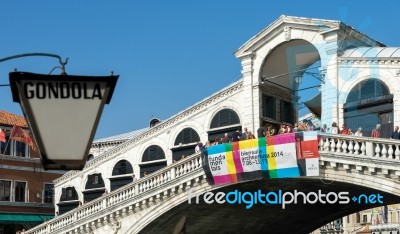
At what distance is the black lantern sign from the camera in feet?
13.4

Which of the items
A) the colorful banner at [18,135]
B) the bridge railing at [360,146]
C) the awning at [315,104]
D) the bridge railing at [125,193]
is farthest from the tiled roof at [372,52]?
the colorful banner at [18,135]

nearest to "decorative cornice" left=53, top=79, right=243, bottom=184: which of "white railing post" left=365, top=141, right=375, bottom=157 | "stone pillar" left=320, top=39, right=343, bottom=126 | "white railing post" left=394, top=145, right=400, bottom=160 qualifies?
"stone pillar" left=320, top=39, right=343, bottom=126

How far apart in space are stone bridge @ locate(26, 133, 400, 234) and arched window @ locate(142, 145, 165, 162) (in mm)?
3826

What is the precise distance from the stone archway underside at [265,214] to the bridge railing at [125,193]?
1.30 m

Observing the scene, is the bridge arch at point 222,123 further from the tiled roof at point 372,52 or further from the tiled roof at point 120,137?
the tiled roof at point 120,137

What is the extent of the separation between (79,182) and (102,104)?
34.7 metres

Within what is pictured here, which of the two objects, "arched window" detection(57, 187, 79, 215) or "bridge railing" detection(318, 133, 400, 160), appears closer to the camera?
"bridge railing" detection(318, 133, 400, 160)

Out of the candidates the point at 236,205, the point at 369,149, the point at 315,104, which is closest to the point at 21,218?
the point at 236,205

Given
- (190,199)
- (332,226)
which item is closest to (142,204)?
(190,199)

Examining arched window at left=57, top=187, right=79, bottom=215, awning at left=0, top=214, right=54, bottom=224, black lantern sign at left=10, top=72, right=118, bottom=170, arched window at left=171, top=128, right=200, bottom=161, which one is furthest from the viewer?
awning at left=0, top=214, right=54, bottom=224

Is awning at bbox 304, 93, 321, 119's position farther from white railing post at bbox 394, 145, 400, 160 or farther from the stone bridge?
white railing post at bbox 394, 145, 400, 160

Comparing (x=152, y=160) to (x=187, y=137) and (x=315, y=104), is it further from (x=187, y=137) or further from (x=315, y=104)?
(x=315, y=104)

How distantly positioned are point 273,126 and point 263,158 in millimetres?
5816

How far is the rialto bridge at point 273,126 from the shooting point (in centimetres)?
2475
